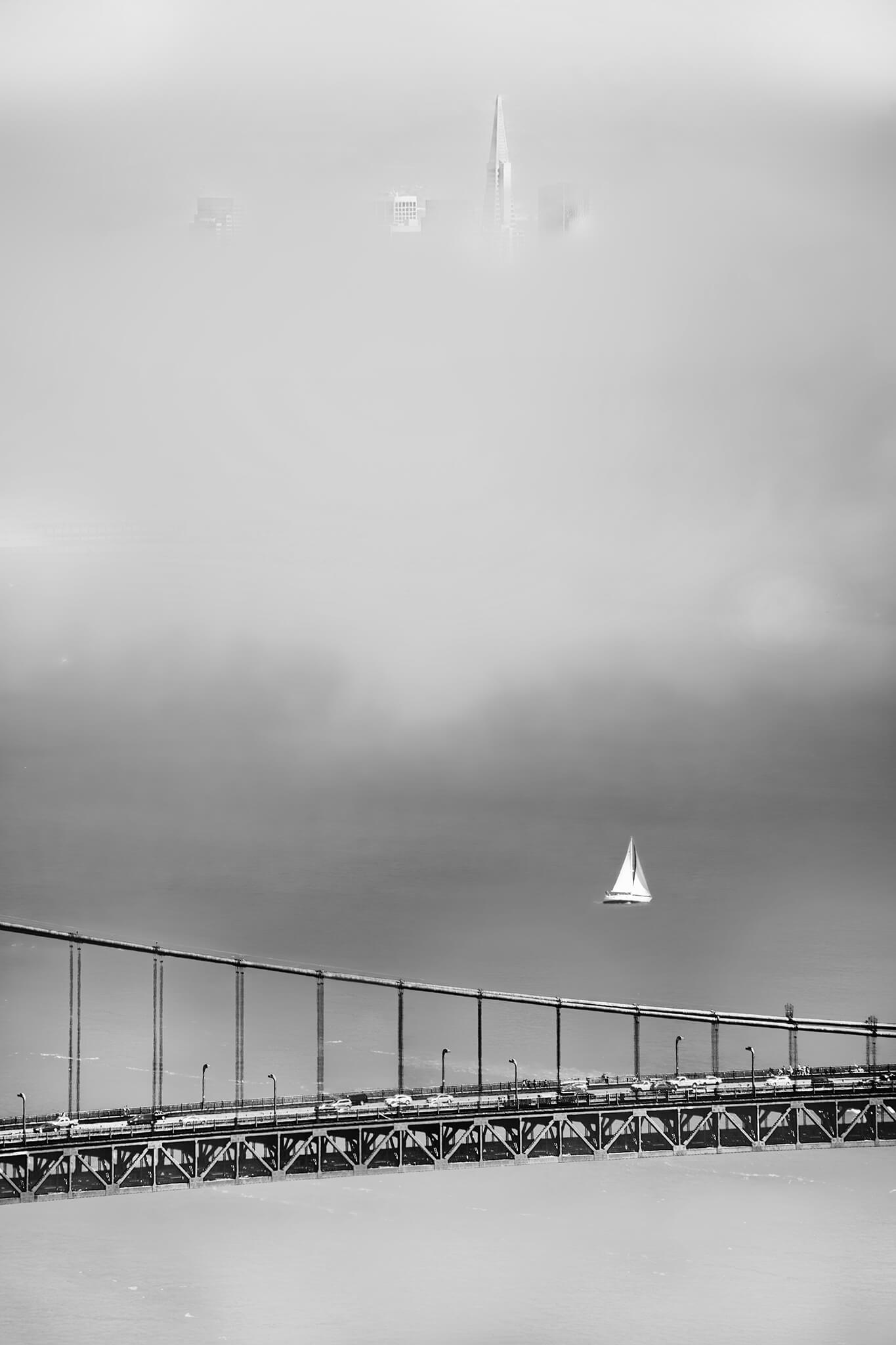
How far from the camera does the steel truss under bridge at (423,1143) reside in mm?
26422

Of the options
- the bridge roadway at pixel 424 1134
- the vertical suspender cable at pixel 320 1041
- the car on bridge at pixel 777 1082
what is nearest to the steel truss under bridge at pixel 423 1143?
the bridge roadway at pixel 424 1134

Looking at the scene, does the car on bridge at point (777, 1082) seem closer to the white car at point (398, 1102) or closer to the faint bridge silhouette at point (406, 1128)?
the faint bridge silhouette at point (406, 1128)

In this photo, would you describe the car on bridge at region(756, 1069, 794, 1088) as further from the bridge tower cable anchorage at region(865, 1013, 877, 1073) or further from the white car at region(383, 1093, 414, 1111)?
the white car at region(383, 1093, 414, 1111)

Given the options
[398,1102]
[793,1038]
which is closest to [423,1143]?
[398,1102]

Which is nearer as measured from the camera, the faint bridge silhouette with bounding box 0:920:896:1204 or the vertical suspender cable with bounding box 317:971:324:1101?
the faint bridge silhouette with bounding box 0:920:896:1204

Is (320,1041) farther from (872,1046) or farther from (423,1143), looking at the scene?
(872,1046)

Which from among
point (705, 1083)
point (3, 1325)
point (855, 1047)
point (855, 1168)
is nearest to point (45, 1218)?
point (3, 1325)

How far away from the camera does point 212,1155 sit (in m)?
27.6

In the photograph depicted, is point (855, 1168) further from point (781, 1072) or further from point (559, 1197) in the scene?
point (781, 1072)

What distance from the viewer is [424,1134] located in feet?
97.0

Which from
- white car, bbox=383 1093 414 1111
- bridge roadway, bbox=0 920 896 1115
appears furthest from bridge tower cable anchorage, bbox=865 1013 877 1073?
white car, bbox=383 1093 414 1111

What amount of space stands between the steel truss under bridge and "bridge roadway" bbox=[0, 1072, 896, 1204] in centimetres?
3

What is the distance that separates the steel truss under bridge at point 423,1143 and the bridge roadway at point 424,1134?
3cm

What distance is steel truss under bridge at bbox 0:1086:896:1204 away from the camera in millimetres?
26422
